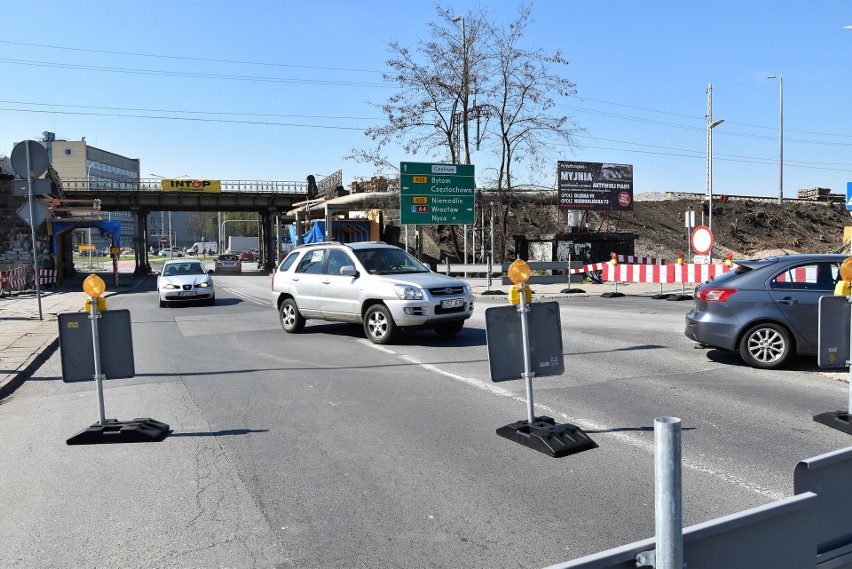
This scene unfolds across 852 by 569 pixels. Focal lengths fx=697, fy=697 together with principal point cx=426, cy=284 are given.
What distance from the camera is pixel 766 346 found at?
29.1 ft

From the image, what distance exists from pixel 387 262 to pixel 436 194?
15.5m

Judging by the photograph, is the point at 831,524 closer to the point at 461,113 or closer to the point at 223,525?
the point at 223,525

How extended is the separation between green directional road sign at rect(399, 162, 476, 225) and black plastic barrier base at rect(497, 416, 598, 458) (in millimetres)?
21430

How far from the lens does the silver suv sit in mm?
11305

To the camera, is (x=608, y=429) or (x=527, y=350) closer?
(x=527, y=350)

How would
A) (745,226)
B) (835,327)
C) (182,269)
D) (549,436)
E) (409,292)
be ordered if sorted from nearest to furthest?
1. (549,436)
2. (835,327)
3. (409,292)
4. (182,269)
5. (745,226)

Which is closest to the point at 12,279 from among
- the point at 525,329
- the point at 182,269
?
the point at 182,269

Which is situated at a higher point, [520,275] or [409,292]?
[520,275]

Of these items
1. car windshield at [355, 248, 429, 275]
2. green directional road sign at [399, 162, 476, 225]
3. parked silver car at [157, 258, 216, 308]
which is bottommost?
parked silver car at [157, 258, 216, 308]

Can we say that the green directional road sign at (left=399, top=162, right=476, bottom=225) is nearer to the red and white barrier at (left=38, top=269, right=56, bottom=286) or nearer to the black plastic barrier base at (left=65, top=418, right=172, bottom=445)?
the red and white barrier at (left=38, top=269, right=56, bottom=286)

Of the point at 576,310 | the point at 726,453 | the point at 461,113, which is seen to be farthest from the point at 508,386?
the point at 461,113

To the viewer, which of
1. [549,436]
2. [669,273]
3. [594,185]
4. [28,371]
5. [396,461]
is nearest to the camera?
[396,461]

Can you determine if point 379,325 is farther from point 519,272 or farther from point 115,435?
point 519,272

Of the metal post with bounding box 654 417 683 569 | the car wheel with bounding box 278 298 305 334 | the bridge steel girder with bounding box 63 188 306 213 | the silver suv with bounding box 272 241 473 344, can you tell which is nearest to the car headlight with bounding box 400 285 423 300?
the silver suv with bounding box 272 241 473 344
